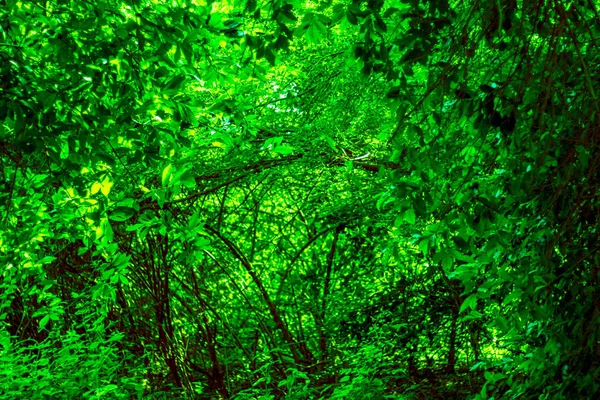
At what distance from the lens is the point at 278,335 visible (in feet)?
20.6

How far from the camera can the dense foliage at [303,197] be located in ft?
6.93

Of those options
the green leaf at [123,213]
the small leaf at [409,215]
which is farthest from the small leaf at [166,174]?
the small leaf at [409,215]

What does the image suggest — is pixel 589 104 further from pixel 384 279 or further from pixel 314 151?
pixel 384 279

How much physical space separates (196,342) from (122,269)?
360cm

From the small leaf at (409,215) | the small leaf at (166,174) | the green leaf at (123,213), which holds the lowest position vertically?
the small leaf at (409,215)

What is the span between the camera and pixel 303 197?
5.94 metres

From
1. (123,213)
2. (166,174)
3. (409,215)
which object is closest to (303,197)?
(123,213)

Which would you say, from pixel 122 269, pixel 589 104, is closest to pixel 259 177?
pixel 122 269

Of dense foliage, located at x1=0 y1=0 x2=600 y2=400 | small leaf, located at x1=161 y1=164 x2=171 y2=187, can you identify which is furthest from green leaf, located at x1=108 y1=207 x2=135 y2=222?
small leaf, located at x1=161 y1=164 x2=171 y2=187

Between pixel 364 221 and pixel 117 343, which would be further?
pixel 117 343

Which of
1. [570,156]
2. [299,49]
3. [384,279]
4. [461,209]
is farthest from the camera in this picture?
[384,279]

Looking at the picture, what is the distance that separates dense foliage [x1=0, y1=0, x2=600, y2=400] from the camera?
2113mm

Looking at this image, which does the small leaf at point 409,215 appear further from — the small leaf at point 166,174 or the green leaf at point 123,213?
the green leaf at point 123,213

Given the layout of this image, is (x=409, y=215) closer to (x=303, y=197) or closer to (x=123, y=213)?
(x=123, y=213)
